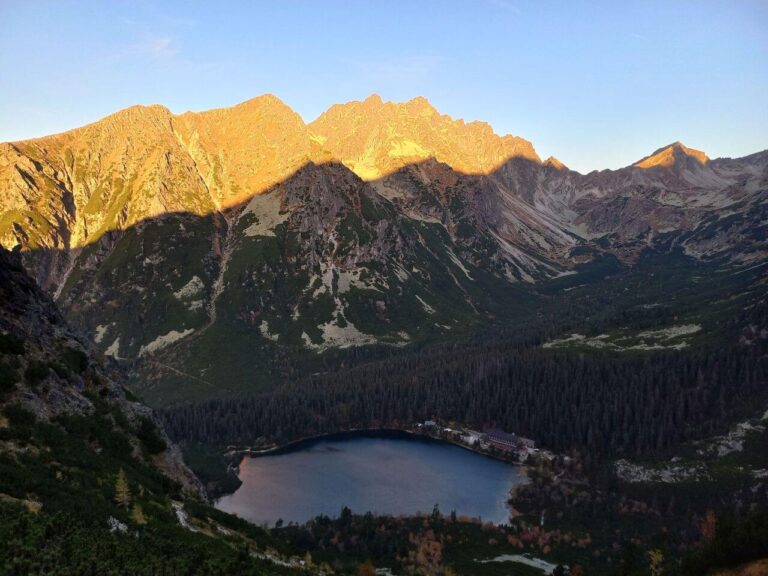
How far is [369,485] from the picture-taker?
172000 mm

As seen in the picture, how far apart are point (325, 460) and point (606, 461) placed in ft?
315

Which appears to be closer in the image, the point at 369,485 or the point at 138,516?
the point at 138,516

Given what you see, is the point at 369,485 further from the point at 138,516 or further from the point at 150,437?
the point at 138,516

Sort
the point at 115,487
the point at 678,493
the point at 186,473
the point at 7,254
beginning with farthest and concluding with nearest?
the point at 678,493
the point at 186,473
the point at 7,254
the point at 115,487

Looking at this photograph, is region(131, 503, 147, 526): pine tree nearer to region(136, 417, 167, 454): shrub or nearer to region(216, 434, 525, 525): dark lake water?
region(136, 417, 167, 454): shrub

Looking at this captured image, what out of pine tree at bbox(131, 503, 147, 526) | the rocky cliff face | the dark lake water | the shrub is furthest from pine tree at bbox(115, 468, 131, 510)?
the dark lake water

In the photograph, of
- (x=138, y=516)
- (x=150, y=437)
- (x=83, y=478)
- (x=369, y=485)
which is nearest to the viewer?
Result: (x=138, y=516)

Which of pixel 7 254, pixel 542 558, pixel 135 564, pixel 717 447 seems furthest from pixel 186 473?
pixel 717 447

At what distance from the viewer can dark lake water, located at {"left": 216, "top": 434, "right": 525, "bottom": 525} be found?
15325 centimetres

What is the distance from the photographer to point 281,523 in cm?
13700

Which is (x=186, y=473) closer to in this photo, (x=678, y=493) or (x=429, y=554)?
(x=429, y=554)

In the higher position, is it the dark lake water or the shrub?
the shrub

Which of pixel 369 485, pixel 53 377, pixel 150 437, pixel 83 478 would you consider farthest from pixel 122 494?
pixel 369 485

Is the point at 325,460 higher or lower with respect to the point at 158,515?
lower
